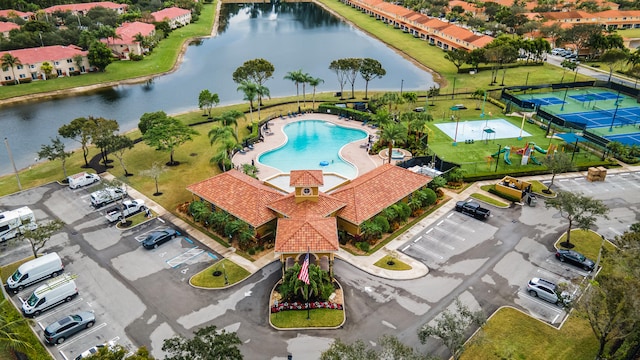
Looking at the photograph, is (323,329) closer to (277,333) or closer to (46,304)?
(277,333)

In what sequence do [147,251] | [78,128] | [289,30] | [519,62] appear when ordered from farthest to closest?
[289,30], [519,62], [78,128], [147,251]

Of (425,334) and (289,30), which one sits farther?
(289,30)

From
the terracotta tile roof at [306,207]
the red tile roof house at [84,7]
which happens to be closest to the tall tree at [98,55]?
the red tile roof house at [84,7]

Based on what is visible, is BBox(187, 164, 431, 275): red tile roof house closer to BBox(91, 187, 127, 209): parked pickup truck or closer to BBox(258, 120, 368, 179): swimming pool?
BBox(91, 187, 127, 209): parked pickup truck

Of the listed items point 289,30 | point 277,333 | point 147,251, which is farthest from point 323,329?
point 289,30

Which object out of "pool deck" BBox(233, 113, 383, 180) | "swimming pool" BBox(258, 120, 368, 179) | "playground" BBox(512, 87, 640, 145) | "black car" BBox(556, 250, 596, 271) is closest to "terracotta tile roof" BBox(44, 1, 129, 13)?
"pool deck" BBox(233, 113, 383, 180)

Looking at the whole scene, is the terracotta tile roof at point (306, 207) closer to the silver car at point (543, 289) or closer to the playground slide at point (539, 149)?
the silver car at point (543, 289)
